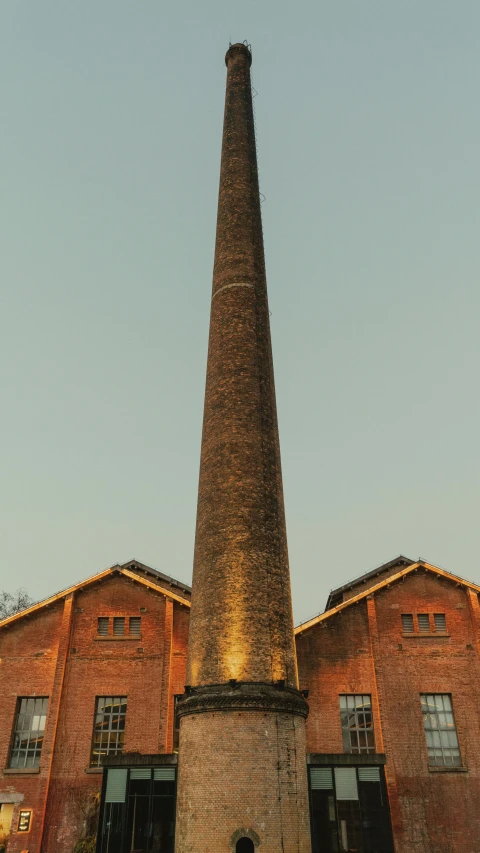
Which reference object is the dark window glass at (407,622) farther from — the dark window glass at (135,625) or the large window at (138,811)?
the large window at (138,811)

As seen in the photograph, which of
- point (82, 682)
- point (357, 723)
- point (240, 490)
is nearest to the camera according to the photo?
point (240, 490)

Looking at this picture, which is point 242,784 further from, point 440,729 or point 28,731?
point 28,731

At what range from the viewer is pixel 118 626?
950 inches

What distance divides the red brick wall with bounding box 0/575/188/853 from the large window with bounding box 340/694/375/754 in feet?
18.4

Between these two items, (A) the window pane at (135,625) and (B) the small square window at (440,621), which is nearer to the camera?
(B) the small square window at (440,621)

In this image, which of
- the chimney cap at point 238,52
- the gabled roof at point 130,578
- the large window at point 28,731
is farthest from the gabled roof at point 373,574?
the chimney cap at point 238,52

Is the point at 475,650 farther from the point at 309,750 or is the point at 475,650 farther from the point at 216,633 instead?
the point at 216,633

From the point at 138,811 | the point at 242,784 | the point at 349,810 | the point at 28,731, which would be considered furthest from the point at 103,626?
the point at 242,784

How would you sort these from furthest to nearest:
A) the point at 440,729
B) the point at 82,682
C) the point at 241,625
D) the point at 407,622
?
the point at 407,622, the point at 82,682, the point at 440,729, the point at 241,625

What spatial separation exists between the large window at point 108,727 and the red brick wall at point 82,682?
23 centimetres

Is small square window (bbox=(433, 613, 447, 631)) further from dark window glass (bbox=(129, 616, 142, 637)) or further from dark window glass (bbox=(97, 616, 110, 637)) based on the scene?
dark window glass (bbox=(97, 616, 110, 637))

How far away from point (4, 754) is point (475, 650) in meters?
16.1

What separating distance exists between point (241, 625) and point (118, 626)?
9391mm

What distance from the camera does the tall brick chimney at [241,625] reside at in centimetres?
1470
